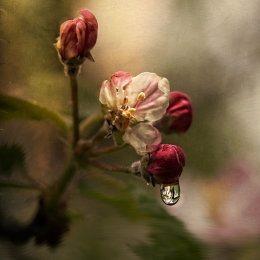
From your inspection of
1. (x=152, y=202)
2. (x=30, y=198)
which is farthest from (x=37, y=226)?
(x=152, y=202)

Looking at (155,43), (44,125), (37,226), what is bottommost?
(37,226)

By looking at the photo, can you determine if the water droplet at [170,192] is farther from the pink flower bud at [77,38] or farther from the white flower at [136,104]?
the pink flower bud at [77,38]

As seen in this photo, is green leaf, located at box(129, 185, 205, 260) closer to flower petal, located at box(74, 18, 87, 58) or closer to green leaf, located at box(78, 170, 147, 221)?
green leaf, located at box(78, 170, 147, 221)

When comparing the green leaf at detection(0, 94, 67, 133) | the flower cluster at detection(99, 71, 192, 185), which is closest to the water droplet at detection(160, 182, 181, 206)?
the flower cluster at detection(99, 71, 192, 185)

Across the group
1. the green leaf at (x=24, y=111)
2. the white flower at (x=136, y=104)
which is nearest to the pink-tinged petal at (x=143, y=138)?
the white flower at (x=136, y=104)

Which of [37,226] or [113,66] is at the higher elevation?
[113,66]

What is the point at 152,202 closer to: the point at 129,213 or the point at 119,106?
the point at 129,213

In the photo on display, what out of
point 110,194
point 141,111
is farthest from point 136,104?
point 110,194
